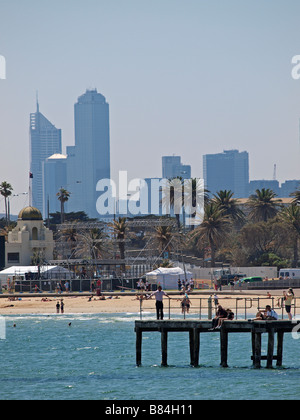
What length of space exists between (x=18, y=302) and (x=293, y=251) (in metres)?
50.8

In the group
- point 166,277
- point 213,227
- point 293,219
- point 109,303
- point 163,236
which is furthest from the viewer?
point 293,219

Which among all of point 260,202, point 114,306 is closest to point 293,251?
point 260,202

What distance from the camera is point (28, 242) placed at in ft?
298

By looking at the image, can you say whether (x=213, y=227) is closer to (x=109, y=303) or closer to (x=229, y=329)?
(x=109, y=303)

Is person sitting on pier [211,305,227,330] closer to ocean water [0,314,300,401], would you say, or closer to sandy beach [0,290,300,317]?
ocean water [0,314,300,401]

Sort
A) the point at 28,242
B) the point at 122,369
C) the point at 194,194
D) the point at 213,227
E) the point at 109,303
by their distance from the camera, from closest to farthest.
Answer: the point at 122,369 < the point at 109,303 < the point at 28,242 < the point at 213,227 < the point at 194,194

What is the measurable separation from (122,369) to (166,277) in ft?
120

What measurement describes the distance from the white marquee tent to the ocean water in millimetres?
18275

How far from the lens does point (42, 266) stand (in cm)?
8075

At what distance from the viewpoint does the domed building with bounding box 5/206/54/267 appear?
9006 cm

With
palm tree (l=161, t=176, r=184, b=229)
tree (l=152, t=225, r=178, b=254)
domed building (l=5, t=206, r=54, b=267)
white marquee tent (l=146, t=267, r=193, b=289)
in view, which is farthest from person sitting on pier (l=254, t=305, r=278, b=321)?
palm tree (l=161, t=176, r=184, b=229)

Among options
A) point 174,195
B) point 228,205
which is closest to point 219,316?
point 228,205
